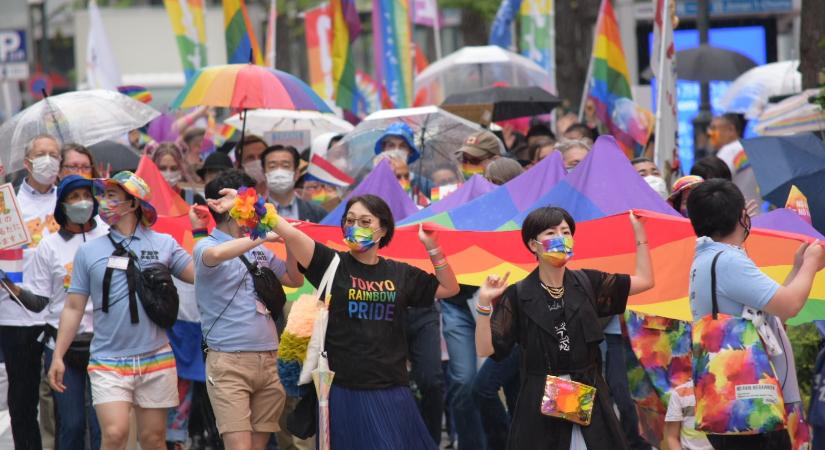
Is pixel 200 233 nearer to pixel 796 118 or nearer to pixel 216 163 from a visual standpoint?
pixel 216 163

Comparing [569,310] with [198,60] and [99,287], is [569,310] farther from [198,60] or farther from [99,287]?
[198,60]

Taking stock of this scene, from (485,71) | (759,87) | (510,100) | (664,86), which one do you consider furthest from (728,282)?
(759,87)

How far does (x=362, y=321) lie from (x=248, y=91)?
408cm

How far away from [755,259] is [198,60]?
10.6 metres

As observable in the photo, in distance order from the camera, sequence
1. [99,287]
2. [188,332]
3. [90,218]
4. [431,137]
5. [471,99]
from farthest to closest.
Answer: [471,99] < [431,137] < [188,332] < [90,218] < [99,287]

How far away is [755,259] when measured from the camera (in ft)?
24.9

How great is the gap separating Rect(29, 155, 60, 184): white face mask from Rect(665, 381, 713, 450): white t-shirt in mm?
4074

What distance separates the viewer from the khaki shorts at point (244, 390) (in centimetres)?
825

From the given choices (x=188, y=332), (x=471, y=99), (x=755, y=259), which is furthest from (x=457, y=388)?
(x=471, y=99)

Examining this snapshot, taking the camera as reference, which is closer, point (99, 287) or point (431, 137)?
point (99, 287)

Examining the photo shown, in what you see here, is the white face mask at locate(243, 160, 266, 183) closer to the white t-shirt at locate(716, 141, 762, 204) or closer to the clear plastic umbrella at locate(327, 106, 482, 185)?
the clear plastic umbrella at locate(327, 106, 482, 185)

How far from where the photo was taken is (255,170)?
37.0ft

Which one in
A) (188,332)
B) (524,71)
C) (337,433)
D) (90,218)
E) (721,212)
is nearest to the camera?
(721,212)

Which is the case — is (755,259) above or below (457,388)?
above
